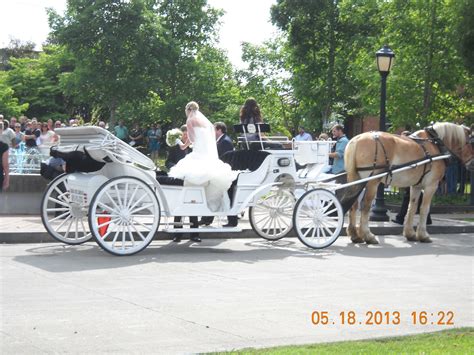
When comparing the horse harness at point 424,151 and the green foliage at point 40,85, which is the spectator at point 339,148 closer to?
the horse harness at point 424,151

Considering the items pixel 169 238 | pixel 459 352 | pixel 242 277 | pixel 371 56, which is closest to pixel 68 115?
pixel 371 56

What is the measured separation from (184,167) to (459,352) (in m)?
7.44

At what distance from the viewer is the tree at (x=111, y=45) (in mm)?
56156

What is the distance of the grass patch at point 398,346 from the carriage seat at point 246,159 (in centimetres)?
724

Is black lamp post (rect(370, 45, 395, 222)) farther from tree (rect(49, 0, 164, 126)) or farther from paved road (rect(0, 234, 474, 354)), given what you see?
tree (rect(49, 0, 164, 126))

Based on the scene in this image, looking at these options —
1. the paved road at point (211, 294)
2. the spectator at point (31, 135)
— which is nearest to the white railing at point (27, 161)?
the spectator at point (31, 135)

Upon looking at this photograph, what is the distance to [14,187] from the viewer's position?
61.9ft

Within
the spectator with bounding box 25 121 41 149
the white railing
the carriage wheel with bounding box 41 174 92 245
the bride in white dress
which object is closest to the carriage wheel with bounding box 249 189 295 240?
the bride in white dress

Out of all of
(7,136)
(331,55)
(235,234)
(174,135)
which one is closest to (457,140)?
(235,234)

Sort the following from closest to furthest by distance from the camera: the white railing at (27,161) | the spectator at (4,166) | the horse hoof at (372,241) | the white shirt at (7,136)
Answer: the horse hoof at (372,241), the spectator at (4,166), the white shirt at (7,136), the white railing at (27,161)

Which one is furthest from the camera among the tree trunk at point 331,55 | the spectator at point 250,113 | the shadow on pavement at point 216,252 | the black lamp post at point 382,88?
the tree trunk at point 331,55

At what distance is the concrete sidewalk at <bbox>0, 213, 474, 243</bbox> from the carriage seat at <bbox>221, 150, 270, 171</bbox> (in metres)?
1.83

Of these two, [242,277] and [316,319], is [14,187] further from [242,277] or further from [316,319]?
[316,319]

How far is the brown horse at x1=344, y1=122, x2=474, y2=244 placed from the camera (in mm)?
14992
